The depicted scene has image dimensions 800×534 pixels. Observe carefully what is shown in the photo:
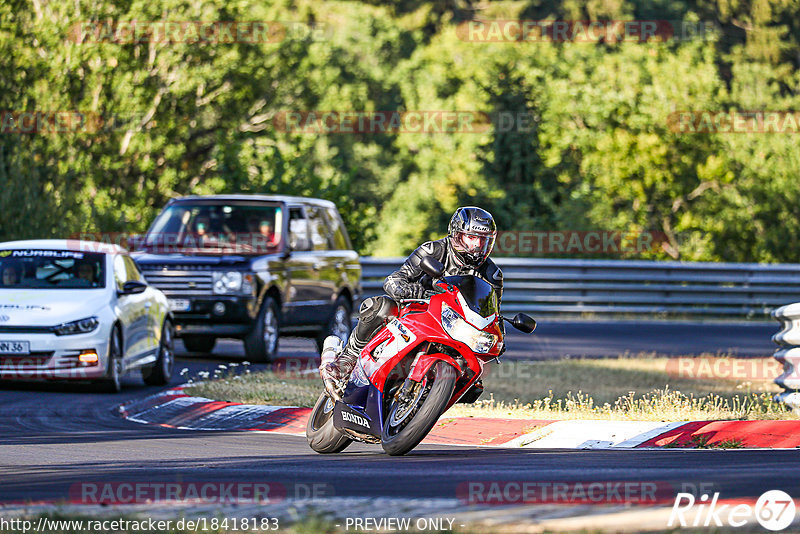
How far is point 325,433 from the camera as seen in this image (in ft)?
33.6

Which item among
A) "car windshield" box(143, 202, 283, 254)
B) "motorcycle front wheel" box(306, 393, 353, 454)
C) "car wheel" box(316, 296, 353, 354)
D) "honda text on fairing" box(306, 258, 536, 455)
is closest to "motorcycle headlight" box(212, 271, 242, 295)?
"car windshield" box(143, 202, 283, 254)

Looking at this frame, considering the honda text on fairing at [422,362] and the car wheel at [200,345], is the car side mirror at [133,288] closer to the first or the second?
the car wheel at [200,345]

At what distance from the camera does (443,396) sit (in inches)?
363

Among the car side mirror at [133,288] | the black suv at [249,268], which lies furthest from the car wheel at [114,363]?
the black suv at [249,268]

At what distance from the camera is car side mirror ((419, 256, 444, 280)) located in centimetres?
923

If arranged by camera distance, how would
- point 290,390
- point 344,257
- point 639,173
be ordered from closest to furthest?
point 290,390 → point 344,257 → point 639,173

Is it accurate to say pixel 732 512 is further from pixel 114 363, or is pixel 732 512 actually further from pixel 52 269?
pixel 52 269

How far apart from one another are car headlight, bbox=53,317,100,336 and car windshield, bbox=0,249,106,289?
2.45 feet

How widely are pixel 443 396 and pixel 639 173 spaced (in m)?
46.0

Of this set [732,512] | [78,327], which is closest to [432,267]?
[732,512]

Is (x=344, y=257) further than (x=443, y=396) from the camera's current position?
Yes

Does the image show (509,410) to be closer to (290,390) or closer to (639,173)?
(290,390)

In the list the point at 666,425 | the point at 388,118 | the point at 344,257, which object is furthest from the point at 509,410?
the point at 388,118

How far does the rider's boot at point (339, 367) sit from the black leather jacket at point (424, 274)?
52 cm
